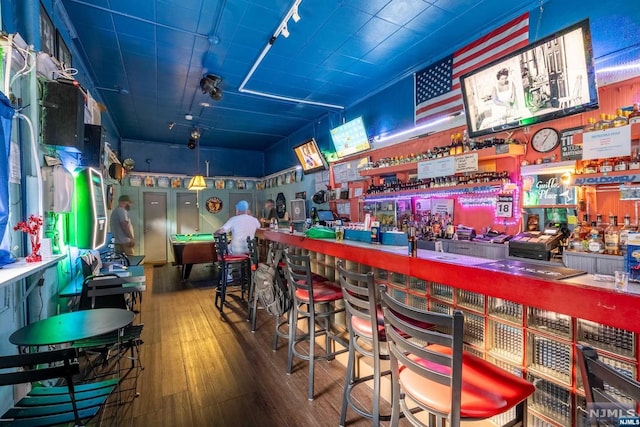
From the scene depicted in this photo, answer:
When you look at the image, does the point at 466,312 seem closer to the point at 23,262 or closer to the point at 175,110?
the point at 23,262

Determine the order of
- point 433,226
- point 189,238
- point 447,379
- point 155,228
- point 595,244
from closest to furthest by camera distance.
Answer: point 447,379 → point 595,244 → point 433,226 → point 189,238 → point 155,228

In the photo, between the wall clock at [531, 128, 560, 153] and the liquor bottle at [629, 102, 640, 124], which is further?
the wall clock at [531, 128, 560, 153]

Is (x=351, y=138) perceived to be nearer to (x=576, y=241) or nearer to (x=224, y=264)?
(x=224, y=264)

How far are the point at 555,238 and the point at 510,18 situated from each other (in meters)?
2.76

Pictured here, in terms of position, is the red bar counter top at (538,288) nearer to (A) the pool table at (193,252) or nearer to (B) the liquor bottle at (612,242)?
(B) the liquor bottle at (612,242)

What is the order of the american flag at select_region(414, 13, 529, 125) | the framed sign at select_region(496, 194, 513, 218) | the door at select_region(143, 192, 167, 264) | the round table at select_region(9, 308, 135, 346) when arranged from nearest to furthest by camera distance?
the round table at select_region(9, 308, 135, 346) → the american flag at select_region(414, 13, 529, 125) → the framed sign at select_region(496, 194, 513, 218) → the door at select_region(143, 192, 167, 264)

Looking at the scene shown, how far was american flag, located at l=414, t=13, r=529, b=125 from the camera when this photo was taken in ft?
12.5

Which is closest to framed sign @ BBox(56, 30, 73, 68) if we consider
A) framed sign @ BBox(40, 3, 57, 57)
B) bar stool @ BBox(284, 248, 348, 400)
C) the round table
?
framed sign @ BBox(40, 3, 57, 57)

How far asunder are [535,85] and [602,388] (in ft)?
10.7

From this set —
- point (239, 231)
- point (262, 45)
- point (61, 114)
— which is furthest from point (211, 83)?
point (61, 114)

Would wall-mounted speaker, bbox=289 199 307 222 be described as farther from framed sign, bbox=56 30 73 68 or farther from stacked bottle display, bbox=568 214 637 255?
stacked bottle display, bbox=568 214 637 255

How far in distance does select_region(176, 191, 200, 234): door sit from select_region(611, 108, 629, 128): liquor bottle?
10.5 m

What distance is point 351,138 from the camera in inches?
251

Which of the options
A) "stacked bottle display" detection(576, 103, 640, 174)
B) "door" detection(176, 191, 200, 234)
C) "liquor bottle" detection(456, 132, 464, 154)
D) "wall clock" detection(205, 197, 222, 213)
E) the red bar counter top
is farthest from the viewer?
"wall clock" detection(205, 197, 222, 213)
